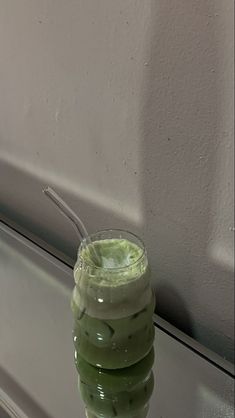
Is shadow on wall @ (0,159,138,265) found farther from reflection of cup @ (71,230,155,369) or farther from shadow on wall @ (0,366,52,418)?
shadow on wall @ (0,366,52,418)

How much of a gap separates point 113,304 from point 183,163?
163mm

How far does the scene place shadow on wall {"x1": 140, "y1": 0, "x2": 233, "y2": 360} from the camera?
549 mm

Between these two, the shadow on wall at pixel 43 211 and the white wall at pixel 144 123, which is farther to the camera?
the shadow on wall at pixel 43 211

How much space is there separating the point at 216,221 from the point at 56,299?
0.27 metres

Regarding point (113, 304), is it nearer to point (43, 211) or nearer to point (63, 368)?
point (63, 368)

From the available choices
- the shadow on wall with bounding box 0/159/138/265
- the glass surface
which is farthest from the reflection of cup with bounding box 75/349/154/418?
the shadow on wall with bounding box 0/159/138/265

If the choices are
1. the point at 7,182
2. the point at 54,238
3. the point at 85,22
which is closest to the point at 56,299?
the point at 54,238

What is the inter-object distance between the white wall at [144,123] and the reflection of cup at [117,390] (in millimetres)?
99

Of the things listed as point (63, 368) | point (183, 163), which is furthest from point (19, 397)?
point (183, 163)

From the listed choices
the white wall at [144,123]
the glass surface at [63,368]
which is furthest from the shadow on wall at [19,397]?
the white wall at [144,123]

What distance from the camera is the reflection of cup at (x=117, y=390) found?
0.60 meters

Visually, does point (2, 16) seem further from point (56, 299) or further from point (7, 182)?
point (56, 299)

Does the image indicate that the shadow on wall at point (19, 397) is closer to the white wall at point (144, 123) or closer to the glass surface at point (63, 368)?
the glass surface at point (63, 368)

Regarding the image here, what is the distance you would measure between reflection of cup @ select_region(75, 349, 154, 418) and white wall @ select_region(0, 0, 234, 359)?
10 centimetres
